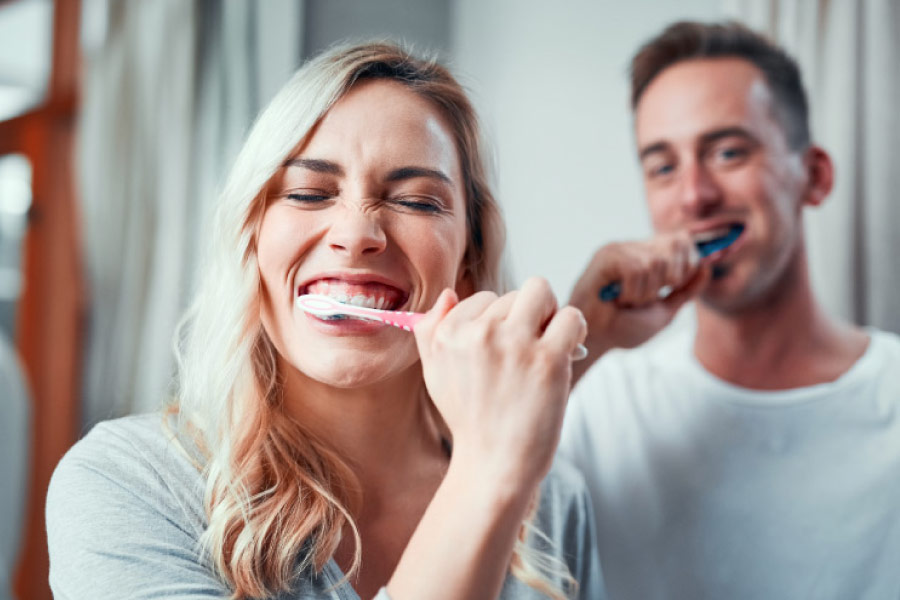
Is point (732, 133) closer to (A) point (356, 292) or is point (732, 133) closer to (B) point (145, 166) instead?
(A) point (356, 292)

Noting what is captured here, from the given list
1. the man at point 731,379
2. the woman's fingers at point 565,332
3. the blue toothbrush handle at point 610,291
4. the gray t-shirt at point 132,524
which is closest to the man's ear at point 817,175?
the man at point 731,379

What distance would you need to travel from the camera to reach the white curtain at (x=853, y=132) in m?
0.81

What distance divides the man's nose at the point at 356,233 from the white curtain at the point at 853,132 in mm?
524

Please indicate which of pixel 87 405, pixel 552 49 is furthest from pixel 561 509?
pixel 87 405

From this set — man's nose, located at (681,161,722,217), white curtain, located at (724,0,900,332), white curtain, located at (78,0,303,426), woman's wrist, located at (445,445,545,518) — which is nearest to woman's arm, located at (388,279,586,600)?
woman's wrist, located at (445,445,545,518)

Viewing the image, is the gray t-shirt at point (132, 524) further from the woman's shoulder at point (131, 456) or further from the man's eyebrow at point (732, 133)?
the man's eyebrow at point (732, 133)

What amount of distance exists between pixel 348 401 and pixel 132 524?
0.19m

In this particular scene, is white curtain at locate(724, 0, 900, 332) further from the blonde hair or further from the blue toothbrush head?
the blonde hair

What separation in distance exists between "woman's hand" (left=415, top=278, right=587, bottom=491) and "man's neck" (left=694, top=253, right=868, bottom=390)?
1.36 feet

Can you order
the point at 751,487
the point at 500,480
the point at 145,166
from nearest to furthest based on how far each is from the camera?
the point at 500,480 < the point at 751,487 < the point at 145,166

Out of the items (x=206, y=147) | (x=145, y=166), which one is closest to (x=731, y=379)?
(x=206, y=147)

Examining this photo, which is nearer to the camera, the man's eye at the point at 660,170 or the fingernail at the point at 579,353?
the fingernail at the point at 579,353

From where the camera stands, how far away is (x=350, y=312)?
1.82ft

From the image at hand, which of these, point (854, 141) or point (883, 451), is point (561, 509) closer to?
point (883, 451)
